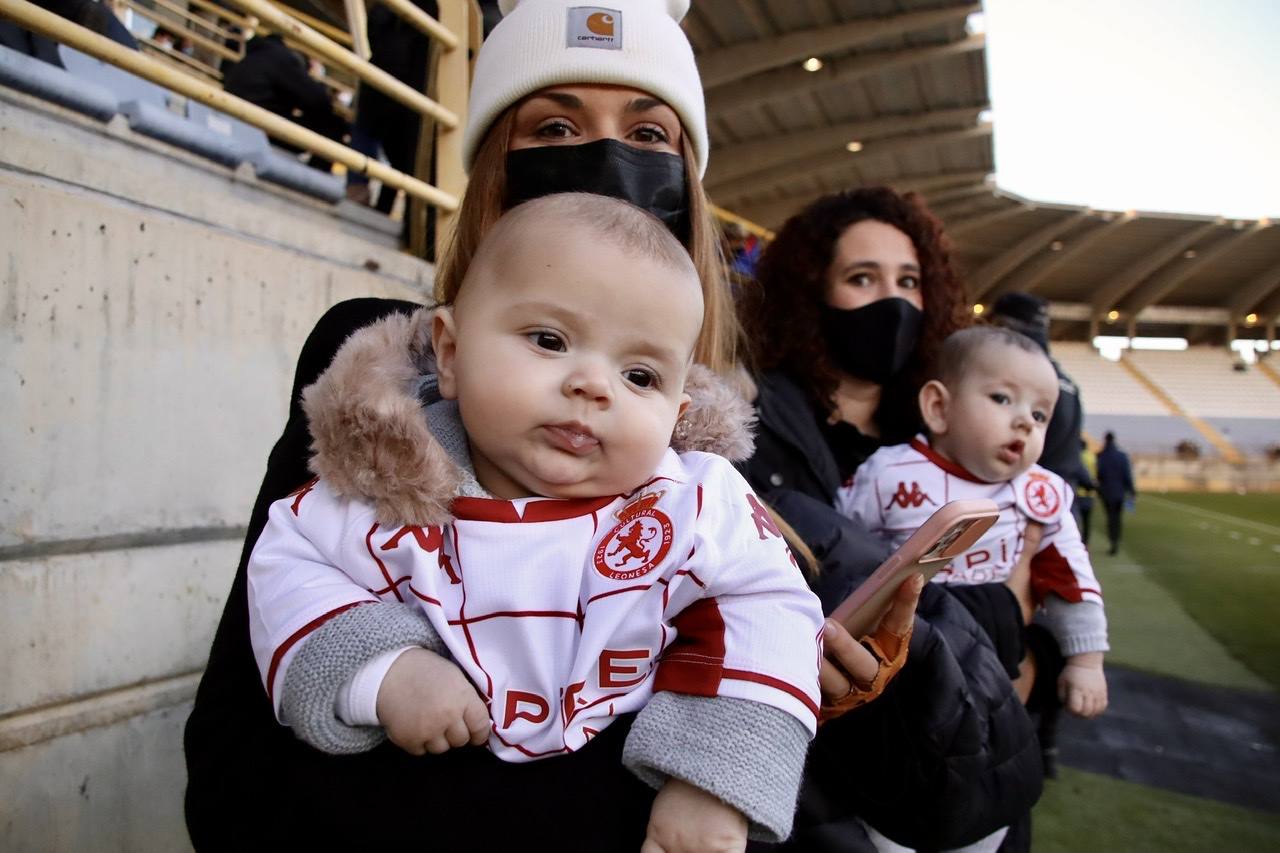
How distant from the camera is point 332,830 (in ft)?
3.07

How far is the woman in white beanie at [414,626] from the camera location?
94 centimetres

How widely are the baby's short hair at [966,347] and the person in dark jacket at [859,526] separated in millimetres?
Answer: 92

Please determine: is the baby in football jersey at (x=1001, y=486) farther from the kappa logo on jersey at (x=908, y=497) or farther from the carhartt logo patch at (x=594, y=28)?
the carhartt logo patch at (x=594, y=28)

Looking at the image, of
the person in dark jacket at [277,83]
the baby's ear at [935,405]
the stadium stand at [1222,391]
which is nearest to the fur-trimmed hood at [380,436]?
the baby's ear at [935,405]

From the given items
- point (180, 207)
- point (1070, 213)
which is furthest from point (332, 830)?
point (1070, 213)

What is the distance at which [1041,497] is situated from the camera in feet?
6.89

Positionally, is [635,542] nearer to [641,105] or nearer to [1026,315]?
[641,105]

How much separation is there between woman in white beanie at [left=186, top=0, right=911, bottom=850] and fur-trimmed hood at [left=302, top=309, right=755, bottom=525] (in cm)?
15

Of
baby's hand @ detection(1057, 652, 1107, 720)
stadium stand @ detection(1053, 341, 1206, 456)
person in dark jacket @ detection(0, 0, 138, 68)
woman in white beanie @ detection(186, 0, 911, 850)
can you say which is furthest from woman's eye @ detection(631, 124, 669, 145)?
stadium stand @ detection(1053, 341, 1206, 456)

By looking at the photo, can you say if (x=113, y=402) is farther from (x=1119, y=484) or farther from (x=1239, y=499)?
(x=1239, y=499)

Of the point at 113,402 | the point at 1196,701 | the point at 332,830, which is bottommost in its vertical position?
the point at 1196,701

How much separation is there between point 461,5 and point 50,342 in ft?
9.05

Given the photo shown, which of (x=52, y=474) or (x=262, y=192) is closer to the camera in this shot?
(x=52, y=474)

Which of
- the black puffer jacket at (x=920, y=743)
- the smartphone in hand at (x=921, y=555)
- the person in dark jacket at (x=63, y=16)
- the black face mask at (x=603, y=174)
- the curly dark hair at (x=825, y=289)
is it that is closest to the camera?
the smartphone in hand at (x=921, y=555)
